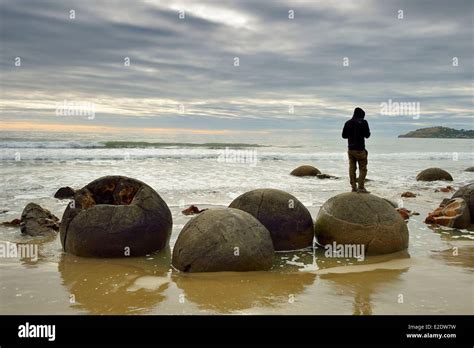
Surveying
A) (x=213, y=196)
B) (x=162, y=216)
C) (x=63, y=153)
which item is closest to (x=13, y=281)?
(x=162, y=216)

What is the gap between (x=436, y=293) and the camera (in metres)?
6.94

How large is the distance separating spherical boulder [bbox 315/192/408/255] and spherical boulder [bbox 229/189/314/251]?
45cm

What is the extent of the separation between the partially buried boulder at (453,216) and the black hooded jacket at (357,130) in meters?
3.50

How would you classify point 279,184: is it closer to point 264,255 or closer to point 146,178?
point 146,178

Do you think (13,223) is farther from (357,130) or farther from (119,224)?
(357,130)

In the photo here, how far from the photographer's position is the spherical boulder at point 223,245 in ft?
25.1

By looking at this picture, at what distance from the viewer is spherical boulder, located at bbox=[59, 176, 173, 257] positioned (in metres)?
8.77

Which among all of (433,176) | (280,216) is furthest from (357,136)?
(433,176)

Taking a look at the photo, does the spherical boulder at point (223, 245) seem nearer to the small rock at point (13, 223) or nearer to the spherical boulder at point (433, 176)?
the small rock at point (13, 223)

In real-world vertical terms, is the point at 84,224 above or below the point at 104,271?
above

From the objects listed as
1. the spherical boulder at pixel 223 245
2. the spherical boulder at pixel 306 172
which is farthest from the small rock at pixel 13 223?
the spherical boulder at pixel 306 172

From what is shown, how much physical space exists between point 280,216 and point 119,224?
121 inches

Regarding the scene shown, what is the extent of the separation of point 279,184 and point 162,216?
1333cm

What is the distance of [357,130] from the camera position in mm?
10570
